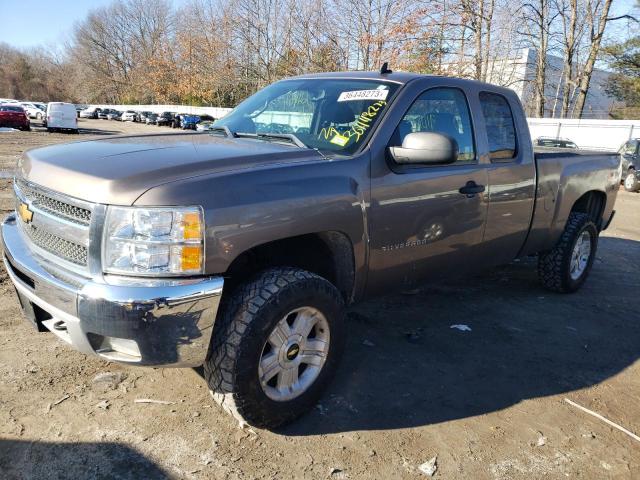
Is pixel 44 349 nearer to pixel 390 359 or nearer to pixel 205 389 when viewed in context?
pixel 205 389

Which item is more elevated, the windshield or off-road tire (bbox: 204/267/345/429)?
the windshield

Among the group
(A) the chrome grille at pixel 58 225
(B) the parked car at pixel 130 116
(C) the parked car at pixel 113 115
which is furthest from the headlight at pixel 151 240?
(C) the parked car at pixel 113 115

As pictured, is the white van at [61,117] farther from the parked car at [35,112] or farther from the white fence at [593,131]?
the white fence at [593,131]

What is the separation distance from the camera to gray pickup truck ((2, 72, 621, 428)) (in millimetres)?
2350

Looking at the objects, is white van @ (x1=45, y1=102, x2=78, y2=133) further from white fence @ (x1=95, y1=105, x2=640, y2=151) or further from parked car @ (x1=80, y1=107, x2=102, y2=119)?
parked car @ (x1=80, y1=107, x2=102, y2=119)

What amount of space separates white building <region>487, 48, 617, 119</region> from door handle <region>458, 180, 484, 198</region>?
2580cm

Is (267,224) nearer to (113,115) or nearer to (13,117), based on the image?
(13,117)

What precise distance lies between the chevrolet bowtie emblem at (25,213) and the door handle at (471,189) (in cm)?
267

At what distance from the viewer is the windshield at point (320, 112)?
3.27 metres

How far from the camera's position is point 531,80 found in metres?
33.6

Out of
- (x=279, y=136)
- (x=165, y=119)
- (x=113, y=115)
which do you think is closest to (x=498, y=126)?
→ (x=279, y=136)

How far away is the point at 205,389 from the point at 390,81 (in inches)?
92.1

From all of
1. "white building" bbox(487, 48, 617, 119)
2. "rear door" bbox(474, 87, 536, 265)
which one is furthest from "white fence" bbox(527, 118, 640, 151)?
"rear door" bbox(474, 87, 536, 265)

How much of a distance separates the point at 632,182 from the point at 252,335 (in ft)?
52.2
